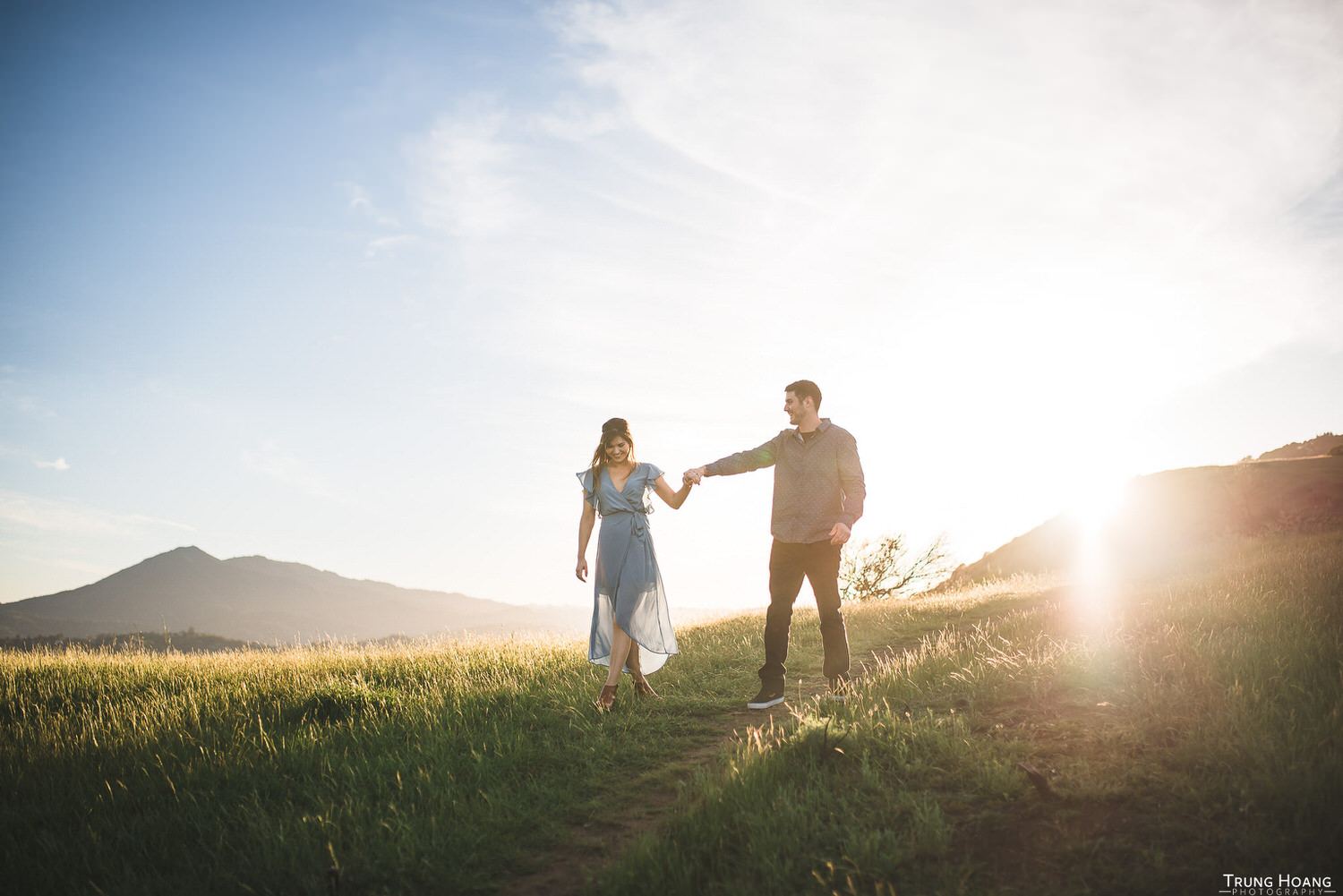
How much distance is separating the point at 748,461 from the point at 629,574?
5.90 ft

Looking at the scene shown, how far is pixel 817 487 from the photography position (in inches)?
263

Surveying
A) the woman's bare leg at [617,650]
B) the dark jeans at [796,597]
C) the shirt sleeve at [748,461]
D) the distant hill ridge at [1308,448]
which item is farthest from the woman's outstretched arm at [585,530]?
the distant hill ridge at [1308,448]

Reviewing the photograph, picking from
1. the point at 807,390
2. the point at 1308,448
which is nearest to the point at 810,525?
the point at 807,390

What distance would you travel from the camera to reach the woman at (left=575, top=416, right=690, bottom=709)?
679cm

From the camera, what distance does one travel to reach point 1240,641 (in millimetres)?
5465

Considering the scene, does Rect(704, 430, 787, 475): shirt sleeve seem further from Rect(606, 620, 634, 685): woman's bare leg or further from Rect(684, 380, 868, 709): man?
Rect(606, 620, 634, 685): woman's bare leg

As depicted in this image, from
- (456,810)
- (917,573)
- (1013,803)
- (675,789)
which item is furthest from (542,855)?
(917,573)

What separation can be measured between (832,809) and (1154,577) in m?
15.2

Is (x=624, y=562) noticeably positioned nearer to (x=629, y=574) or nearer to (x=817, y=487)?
(x=629, y=574)

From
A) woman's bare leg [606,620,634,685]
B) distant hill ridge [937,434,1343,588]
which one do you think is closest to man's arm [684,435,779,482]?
woman's bare leg [606,620,634,685]

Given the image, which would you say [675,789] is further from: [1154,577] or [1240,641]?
→ [1154,577]

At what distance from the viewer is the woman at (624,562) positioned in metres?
6.79

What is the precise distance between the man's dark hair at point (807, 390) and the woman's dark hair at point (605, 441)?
182cm

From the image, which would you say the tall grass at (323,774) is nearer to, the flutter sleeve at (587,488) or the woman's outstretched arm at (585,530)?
the woman's outstretched arm at (585,530)
